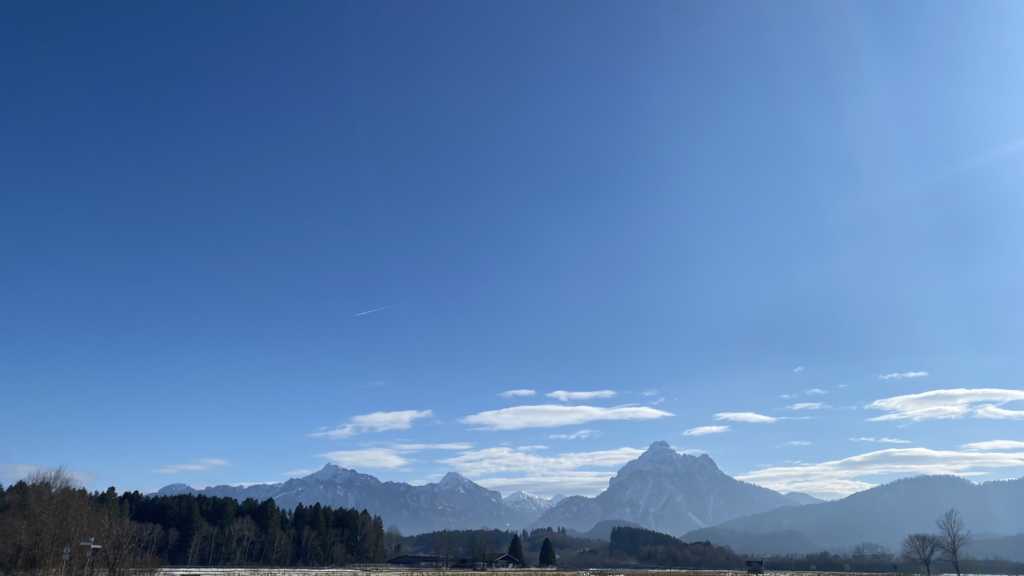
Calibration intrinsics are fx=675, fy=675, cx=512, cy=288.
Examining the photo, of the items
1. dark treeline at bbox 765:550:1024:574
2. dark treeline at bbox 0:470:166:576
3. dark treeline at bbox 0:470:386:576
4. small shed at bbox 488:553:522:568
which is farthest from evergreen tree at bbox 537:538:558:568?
dark treeline at bbox 0:470:166:576

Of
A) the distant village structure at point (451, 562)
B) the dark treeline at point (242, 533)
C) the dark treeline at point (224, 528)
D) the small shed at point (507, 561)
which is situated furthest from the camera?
the small shed at point (507, 561)

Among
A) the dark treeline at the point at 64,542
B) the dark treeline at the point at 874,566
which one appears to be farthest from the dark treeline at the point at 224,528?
the dark treeline at the point at 874,566

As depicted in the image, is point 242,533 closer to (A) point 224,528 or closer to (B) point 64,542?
(A) point 224,528

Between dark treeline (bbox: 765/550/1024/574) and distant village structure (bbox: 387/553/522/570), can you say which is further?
dark treeline (bbox: 765/550/1024/574)

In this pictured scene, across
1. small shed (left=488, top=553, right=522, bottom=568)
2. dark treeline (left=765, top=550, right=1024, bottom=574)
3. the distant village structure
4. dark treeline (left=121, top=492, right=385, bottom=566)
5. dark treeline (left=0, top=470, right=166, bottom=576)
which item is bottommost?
dark treeline (left=765, top=550, right=1024, bottom=574)

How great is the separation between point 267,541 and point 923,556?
109980mm

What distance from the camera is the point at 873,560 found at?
176625 mm

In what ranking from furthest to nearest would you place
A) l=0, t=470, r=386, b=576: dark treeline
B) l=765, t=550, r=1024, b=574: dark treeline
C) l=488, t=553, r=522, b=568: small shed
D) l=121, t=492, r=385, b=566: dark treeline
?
1. l=488, t=553, r=522, b=568: small shed
2. l=765, t=550, r=1024, b=574: dark treeline
3. l=121, t=492, r=385, b=566: dark treeline
4. l=0, t=470, r=386, b=576: dark treeline

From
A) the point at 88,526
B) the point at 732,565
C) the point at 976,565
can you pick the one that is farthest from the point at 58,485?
the point at 976,565

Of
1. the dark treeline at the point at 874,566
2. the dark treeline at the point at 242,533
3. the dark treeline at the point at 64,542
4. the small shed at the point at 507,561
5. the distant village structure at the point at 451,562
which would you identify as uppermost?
the dark treeline at the point at 64,542

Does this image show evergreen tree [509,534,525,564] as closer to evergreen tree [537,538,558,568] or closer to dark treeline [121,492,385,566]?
evergreen tree [537,538,558,568]

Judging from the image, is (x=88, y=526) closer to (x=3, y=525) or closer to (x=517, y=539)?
(x=3, y=525)

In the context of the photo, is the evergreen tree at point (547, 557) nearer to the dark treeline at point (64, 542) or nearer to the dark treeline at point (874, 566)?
the dark treeline at point (874, 566)

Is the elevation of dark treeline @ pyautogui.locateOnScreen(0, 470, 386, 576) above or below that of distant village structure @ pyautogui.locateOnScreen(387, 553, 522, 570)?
above
